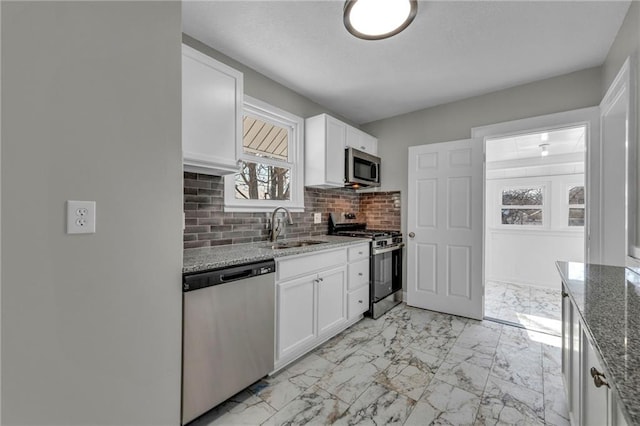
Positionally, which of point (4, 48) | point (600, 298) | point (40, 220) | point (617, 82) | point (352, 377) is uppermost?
point (617, 82)

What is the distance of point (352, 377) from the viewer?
1931 mm

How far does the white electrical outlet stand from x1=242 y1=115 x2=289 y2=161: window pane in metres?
1.56

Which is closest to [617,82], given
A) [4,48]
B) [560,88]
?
[560,88]

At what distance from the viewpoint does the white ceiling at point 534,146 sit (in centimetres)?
350

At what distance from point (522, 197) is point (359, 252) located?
3704 millimetres

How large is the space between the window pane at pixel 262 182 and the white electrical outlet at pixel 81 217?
1360mm

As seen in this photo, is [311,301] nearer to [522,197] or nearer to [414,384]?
[414,384]

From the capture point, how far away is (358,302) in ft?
9.22

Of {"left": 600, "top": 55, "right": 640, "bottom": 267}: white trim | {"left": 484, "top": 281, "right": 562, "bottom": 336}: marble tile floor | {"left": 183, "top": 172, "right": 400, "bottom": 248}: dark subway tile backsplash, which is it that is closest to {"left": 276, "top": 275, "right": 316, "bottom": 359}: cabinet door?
{"left": 183, "top": 172, "right": 400, "bottom": 248}: dark subway tile backsplash

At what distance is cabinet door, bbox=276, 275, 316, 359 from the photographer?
196 cm

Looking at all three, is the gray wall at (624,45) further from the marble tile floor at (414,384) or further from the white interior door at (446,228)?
the marble tile floor at (414,384)

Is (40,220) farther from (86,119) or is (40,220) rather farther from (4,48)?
(4,48)

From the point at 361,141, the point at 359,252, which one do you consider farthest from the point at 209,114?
the point at 361,141

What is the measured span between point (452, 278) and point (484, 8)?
2.54 meters
